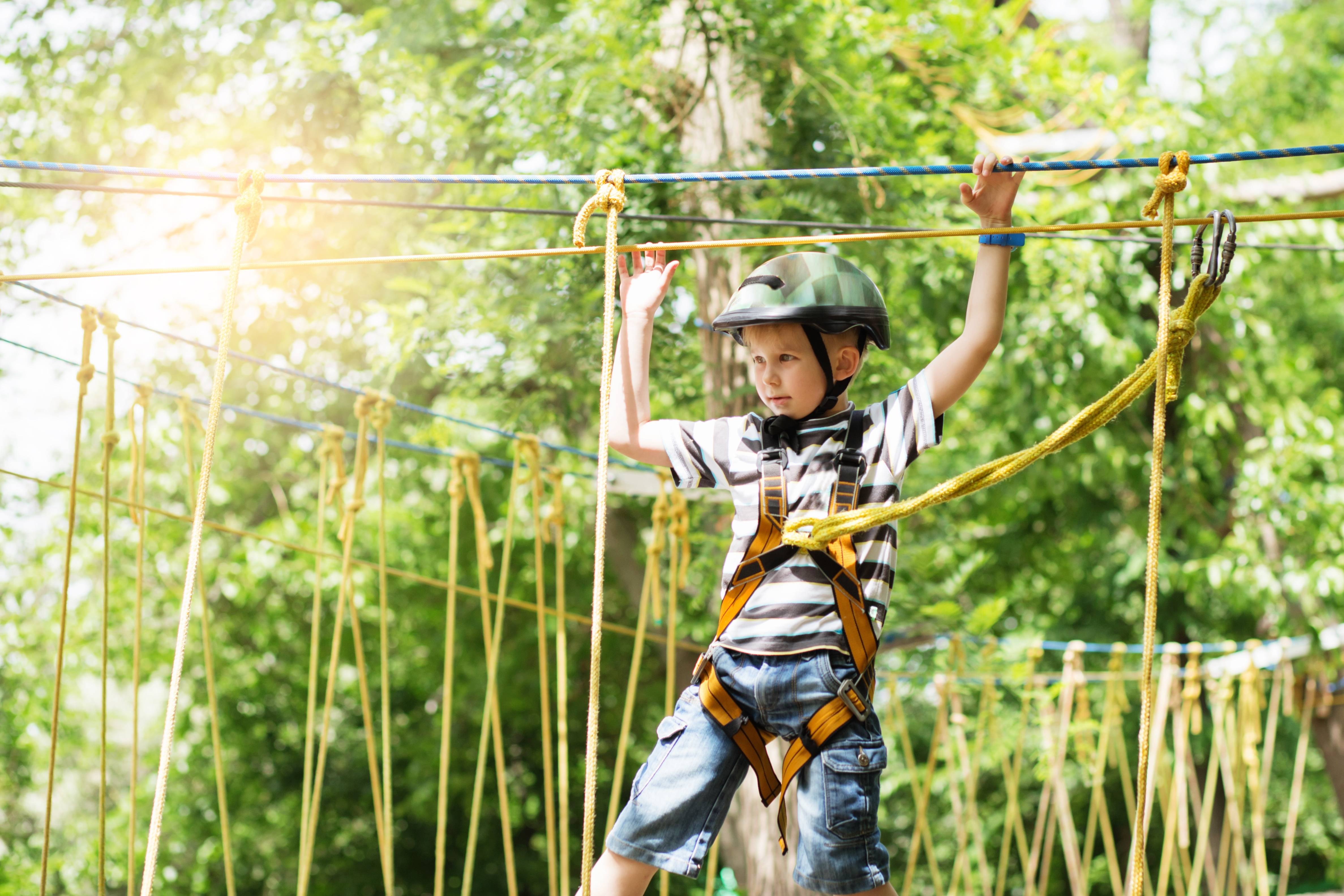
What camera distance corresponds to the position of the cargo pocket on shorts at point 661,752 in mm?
1307

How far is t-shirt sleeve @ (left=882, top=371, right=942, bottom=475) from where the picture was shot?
4.39ft

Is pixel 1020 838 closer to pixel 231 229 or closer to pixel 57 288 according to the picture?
pixel 231 229

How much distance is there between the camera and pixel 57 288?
15.6 ft

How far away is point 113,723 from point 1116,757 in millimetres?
7390

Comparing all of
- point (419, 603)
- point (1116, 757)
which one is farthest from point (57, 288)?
point (1116, 757)

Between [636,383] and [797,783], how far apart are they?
1.67ft

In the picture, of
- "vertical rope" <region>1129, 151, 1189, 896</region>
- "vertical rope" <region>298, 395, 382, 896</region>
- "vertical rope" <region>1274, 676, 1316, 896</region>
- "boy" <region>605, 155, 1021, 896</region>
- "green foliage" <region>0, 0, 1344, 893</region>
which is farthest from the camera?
"vertical rope" <region>1274, 676, 1316, 896</region>

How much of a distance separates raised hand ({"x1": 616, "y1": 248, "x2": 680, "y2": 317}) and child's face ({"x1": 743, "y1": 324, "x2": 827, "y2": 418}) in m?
0.14

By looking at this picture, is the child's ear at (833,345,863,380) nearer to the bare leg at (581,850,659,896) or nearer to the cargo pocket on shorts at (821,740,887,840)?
the cargo pocket on shorts at (821,740,887,840)

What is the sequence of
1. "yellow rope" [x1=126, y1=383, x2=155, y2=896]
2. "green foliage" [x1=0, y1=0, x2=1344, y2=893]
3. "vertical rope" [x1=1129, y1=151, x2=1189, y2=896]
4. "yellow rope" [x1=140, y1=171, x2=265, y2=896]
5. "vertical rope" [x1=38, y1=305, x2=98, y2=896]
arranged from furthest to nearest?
"green foliage" [x1=0, y1=0, x2=1344, y2=893] → "yellow rope" [x1=126, y1=383, x2=155, y2=896] → "vertical rope" [x1=38, y1=305, x2=98, y2=896] → "yellow rope" [x1=140, y1=171, x2=265, y2=896] → "vertical rope" [x1=1129, y1=151, x2=1189, y2=896]

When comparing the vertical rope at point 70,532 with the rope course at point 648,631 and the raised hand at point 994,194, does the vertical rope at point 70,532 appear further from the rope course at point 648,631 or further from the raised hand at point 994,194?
the raised hand at point 994,194

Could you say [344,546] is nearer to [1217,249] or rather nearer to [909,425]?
[909,425]

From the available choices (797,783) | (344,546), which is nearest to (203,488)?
(797,783)

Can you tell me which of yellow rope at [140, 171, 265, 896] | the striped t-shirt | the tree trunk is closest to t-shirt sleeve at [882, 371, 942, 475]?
the striped t-shirt
